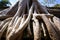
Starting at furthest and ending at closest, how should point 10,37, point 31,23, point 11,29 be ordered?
point 31,23
point 11,29
point 10,37

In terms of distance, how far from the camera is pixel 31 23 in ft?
12.6

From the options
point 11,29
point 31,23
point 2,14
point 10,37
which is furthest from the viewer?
point 2,14

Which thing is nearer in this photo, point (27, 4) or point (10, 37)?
point (10, 37)

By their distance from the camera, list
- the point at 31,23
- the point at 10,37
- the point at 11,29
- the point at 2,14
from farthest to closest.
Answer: the point at 2,14
the point at 31,23
the point at 11,29
the point at 10,37

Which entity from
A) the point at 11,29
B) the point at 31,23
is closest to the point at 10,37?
the point at 11,29

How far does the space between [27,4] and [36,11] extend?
1.13 ft

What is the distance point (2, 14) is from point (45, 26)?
1.20 meters

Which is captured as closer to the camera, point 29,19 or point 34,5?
point 29,19

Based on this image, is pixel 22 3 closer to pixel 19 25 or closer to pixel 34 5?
pixel 34 5

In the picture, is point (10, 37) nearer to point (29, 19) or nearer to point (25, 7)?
point (29, 19)

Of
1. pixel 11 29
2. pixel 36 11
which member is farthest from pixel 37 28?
pixel 36 11

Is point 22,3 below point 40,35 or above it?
above

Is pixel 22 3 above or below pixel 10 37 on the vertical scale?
above

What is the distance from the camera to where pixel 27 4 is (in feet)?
15.3
